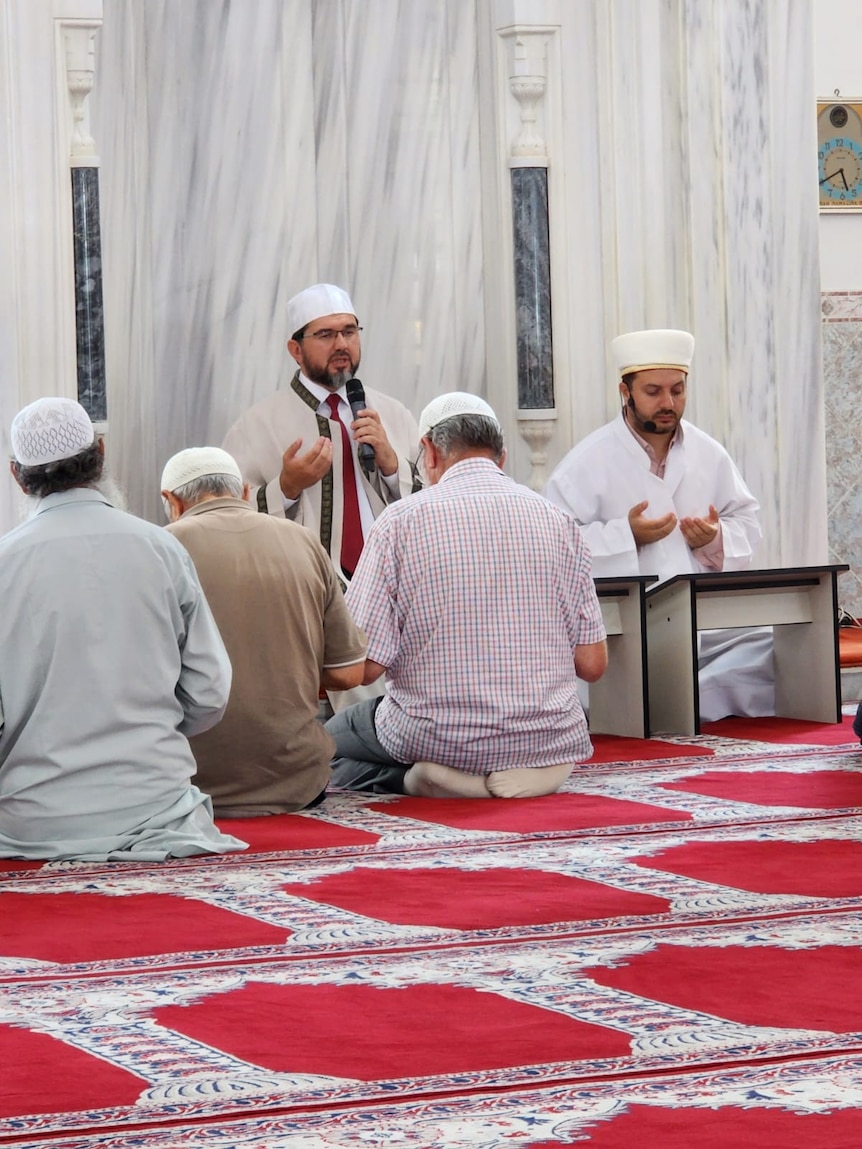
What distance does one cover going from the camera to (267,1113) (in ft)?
7.89

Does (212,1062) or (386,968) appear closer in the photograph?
(212,1062)

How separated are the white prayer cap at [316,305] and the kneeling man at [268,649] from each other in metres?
2.47

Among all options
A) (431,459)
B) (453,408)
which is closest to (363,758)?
(431,459)

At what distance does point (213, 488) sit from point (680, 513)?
277 cm

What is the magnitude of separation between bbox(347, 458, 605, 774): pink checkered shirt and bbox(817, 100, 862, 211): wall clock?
18.3ft

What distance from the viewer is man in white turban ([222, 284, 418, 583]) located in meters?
7.45

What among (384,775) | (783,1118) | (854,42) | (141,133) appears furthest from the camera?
(854,42)

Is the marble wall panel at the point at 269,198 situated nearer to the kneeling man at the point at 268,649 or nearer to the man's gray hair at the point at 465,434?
the man's gray hair at the point at 465,434

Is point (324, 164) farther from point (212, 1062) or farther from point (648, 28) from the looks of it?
point (212, 1062)

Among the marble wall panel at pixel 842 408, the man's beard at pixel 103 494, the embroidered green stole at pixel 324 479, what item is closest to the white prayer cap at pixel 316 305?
the embroidered green stole at pixel 324 479

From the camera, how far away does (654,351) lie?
757cm

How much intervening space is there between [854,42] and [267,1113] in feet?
29.8

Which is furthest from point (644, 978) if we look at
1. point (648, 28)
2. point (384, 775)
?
point (648, 28)

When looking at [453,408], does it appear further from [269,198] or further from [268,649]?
[269,198]
